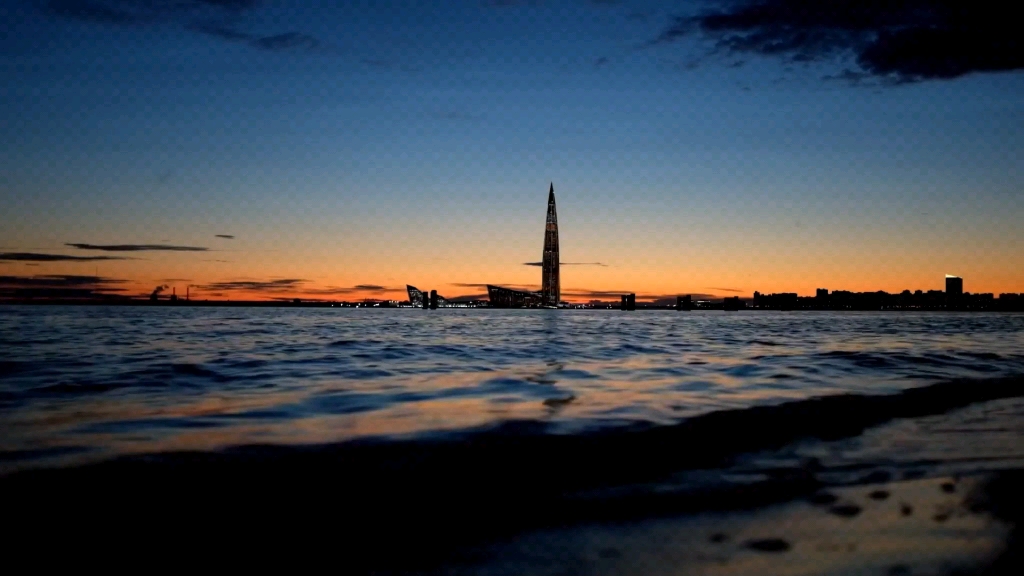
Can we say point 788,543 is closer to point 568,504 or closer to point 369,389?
point 568,504

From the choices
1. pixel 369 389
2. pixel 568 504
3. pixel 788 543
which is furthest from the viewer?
pixel 369 389

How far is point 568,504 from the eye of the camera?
4895 mm

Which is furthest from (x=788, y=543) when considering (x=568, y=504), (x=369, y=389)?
(x=369, y=389)

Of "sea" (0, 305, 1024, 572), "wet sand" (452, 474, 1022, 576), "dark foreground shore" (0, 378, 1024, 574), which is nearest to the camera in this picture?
"wet sand" (452, 474, 1022, 576)

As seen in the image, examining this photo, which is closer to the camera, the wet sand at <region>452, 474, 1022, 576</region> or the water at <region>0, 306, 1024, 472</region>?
the wet sand at <region>452, 474, 1022, 576</region>

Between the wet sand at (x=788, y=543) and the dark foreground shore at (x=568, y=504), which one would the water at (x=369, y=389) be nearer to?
the dark foreground shore at (x=568, y=504)

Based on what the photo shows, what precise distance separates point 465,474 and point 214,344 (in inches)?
824

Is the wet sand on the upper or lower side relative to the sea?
upper

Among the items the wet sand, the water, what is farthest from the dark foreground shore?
the water

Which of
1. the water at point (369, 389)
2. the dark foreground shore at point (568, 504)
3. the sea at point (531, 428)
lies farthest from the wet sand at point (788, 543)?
the water at point (369, 389)

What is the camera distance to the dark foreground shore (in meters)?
3.80

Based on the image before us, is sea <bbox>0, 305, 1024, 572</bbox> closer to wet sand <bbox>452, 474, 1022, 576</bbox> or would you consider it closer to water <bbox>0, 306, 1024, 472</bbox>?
water <bbox>0, 306, 1024, 472</bbox>

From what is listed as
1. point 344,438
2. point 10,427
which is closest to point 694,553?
point 344,438

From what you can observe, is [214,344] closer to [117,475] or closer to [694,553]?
[117,475]
